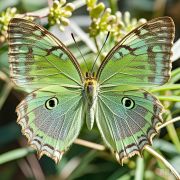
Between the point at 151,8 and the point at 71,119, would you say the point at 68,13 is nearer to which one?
the point at 71,119

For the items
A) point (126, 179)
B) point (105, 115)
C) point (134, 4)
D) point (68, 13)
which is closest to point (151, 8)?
point (134, 4)

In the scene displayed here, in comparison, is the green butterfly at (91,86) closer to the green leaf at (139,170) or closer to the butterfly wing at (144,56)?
the butterfly wing at (144,56)

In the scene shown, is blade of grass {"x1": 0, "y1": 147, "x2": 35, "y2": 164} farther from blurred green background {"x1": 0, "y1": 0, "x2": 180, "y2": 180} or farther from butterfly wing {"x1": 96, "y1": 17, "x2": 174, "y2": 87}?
butterfly wing {"x1": 96, "y1": 17, "x2": 174, "y2": 87}

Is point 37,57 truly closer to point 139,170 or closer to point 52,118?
point 52,118

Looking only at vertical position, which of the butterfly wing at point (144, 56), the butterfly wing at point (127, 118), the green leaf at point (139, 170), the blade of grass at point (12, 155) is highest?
the butterfly wing at point (144, 56)

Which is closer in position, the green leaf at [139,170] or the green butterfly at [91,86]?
the green butterfly at [91,86]

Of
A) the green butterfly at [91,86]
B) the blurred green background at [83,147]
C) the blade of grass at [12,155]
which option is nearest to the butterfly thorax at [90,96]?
the green butterfly at [91,86]

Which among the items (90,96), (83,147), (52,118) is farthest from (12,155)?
(83,147)
